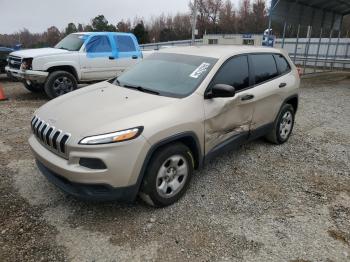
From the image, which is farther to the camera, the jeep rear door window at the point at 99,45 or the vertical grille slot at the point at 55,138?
the jeep rear door window at the point at 99,45

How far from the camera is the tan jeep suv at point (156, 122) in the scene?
300 cm

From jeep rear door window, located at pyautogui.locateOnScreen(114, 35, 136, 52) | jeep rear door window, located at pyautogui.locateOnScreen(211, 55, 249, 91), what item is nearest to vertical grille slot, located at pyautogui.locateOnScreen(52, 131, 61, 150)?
jeep rear door window, located at pyautogui.locateOnScreen(211, 55, 249, 91)

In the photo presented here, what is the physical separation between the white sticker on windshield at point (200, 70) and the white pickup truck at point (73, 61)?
550 cm

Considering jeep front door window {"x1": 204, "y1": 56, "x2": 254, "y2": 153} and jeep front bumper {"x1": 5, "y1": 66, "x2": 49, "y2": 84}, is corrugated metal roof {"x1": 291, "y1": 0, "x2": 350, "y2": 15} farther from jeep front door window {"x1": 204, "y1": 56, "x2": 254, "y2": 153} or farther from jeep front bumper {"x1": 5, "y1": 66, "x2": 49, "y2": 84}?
jeep front door window {"x1": 204, "y1": 56, "x2": 254, "y2": 153}

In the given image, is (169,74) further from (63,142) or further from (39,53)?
(39,53)

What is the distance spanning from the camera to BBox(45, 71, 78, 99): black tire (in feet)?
27.4

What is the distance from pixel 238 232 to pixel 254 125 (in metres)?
1.87

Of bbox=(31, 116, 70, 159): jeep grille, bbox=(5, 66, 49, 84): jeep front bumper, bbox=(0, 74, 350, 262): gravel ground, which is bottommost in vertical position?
bbox=(0, 74, 350, 262): gravel ground

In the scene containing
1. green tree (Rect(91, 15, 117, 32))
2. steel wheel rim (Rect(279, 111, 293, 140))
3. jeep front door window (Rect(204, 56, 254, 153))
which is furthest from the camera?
green tree (Rect(91, 15, 117, 32))

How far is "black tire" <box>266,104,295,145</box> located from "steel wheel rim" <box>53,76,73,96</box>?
5598 millimetres

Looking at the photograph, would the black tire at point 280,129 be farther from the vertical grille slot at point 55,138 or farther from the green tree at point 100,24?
the green tree at point 100,24

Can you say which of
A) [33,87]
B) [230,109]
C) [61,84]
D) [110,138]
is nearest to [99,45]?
[61,84]

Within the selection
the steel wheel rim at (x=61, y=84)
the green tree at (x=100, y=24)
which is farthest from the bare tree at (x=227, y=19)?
the steel wheel rim at (x=61, y=84)

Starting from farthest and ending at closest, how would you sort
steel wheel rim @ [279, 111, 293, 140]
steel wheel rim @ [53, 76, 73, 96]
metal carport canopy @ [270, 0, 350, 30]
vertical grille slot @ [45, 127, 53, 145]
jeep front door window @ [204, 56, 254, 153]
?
metal carport canopy @ [270, 0, 350, 30] → steel wheel rim @ [53, 76, 73, 96] → steel wheel rim @ [279, 111, 293, 140] → jeep front door window @ [204, 56, 254, 153] → vertical grille slot @ [45, 127, 53, 145]
